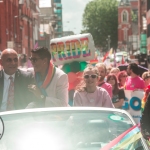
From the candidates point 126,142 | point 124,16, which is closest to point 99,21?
point 124,16

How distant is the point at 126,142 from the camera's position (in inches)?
198

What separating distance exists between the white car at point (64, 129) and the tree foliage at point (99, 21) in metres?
116

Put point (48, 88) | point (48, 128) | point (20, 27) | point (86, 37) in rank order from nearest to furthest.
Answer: point (48, 128) < point (48, 88) < point (86, 37) < point (20, 27)

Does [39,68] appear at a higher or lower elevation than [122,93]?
higher

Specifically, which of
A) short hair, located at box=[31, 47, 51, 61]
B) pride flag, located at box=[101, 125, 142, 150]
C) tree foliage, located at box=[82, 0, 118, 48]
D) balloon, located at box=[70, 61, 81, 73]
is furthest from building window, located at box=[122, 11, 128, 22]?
pride flag, located at box=[101, 125, 142, 150]

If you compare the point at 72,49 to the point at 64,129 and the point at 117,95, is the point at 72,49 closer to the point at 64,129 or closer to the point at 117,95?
the point at 117,95

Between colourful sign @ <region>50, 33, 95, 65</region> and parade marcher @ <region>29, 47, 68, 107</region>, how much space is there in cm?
428

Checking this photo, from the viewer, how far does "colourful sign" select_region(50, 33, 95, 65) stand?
40.6 feet

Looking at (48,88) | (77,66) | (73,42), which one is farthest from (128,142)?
(73,42)

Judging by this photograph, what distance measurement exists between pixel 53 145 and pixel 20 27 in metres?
67.0

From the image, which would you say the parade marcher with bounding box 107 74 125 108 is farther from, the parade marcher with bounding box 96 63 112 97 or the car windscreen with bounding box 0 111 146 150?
the car windscreen with bounding box 0 111 146 150

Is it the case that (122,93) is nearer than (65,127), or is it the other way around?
(65,127)

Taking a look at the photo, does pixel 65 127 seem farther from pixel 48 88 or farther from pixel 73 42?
pixel 73 42

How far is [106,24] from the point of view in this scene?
126 m
